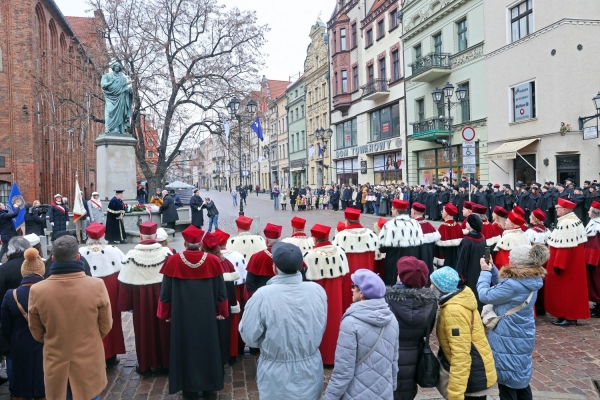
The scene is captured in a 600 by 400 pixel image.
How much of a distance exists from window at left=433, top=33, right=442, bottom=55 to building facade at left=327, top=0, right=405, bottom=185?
12.6ft

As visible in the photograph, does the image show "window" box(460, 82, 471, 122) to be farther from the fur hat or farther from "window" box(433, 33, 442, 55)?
the fur hat

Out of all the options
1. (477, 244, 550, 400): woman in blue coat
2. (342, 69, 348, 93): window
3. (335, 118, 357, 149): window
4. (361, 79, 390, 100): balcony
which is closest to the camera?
(477, 244, 550, 400): woman in blue coat

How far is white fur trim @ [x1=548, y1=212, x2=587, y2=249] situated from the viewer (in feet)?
23.1

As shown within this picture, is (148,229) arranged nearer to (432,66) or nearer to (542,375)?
(542,375)

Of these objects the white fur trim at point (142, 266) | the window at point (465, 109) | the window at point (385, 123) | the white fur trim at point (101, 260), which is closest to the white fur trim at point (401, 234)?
the white fur trim at point (142, 266)

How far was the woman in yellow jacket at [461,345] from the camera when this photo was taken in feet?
11.4

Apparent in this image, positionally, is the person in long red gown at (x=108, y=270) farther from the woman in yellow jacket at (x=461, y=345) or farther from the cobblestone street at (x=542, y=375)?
the woman in yellow jacket at (x=461, y=345)

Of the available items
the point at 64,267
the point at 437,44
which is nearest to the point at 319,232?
the point at 64,267

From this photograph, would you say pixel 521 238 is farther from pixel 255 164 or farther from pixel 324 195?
pixel 255 164

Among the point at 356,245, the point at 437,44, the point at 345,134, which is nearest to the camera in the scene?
the point at 356,245

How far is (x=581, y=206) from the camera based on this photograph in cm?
1557

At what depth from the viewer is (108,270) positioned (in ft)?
19.2

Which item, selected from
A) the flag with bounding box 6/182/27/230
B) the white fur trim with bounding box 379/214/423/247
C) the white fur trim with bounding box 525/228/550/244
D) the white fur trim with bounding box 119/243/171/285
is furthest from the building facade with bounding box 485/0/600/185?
the flag with bounding box 6/182/27/230

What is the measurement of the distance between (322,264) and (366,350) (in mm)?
2545
